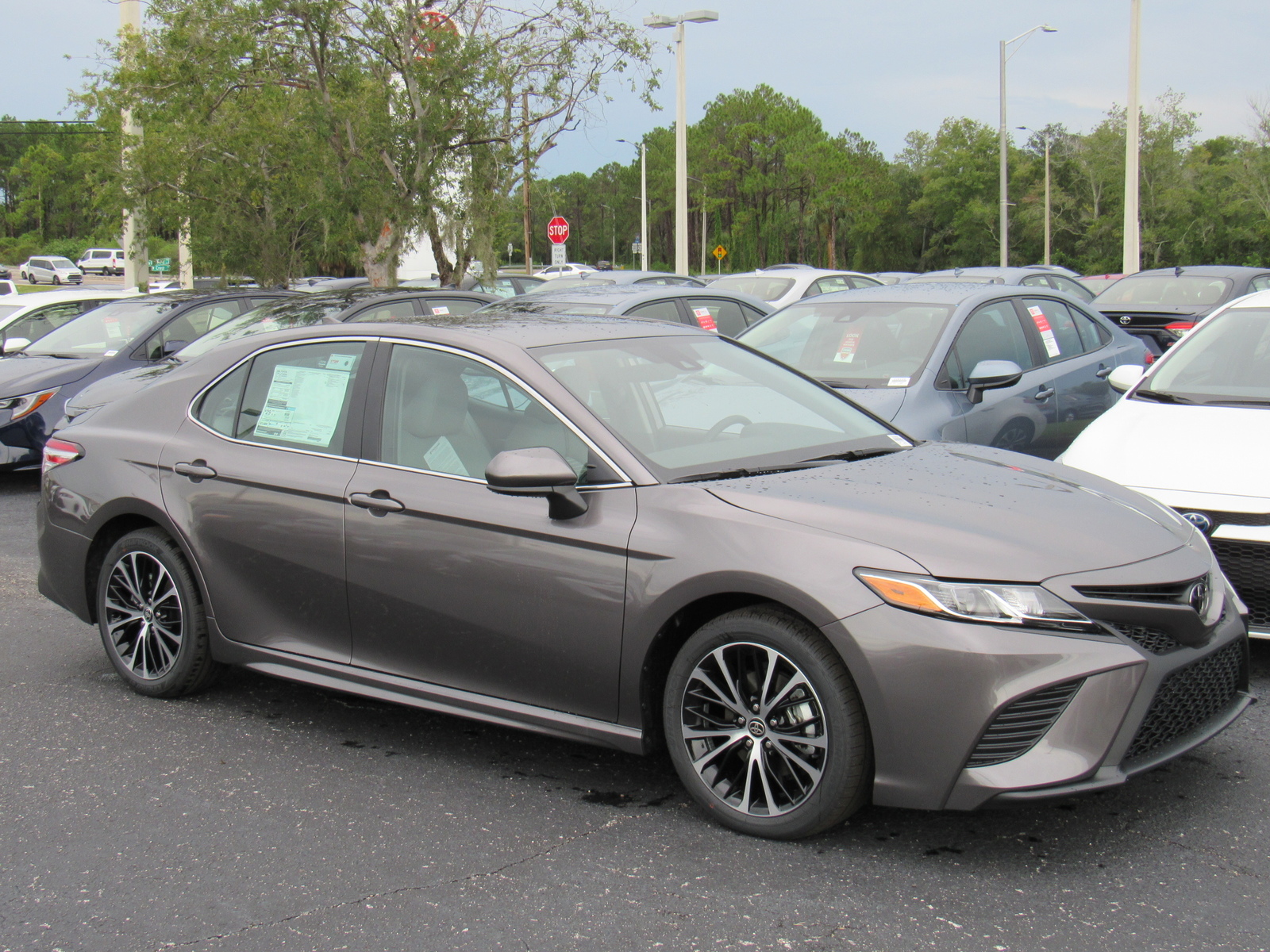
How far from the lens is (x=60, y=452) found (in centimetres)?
520

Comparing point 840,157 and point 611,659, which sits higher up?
point 840,157

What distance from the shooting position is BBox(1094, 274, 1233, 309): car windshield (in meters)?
14.5

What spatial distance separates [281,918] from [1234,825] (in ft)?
8.72

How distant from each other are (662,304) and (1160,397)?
4483 millimetres

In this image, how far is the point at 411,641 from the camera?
4.14 metres

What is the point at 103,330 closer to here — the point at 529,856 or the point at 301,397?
the point at 301,397

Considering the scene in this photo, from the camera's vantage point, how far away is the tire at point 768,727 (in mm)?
3367

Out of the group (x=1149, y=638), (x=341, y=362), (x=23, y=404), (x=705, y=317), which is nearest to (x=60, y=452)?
(x=341, y=362)

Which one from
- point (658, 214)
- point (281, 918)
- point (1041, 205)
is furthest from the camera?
point (658, 214)

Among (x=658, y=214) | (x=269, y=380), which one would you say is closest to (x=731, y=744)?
(x=269, y=380)

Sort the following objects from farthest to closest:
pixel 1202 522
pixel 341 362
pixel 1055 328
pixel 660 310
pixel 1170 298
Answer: pixel 1170 298 → pixel 660 310 → pixel 1055 328 → pixel 1202 522 → pixel 341 362

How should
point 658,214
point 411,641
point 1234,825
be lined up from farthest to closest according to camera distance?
point 658,214 → point 411,641 → point 1234,825

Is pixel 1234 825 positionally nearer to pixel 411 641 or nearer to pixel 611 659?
pixel 611 659

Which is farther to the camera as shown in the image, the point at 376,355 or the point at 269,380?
the point at 269,380
